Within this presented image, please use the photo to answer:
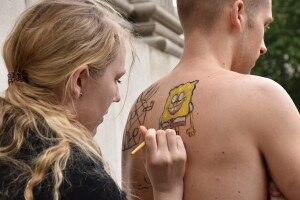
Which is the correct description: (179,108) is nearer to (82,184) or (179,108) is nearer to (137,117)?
(137,117)

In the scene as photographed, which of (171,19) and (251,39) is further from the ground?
(251,39)

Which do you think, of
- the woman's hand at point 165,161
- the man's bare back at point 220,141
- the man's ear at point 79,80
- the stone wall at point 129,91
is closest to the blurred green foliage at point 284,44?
the stone wall at point 129,91

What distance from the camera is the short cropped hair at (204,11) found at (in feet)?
9.68

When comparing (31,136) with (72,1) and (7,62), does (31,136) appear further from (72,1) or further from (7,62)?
(72,1)

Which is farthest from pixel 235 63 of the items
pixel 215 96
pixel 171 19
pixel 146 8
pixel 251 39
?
pixel 171 19

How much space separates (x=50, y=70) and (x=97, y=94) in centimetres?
22

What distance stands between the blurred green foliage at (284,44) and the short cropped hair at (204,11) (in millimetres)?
19644

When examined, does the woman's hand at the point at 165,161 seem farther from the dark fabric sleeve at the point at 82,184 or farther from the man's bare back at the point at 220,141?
the dark fabric sleeve at the point at 82,184

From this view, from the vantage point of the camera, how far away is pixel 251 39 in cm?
295

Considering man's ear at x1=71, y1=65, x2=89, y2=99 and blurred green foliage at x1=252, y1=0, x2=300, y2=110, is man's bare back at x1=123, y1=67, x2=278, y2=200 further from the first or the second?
blurred green foliage at x1=252, y1=0, x2=300, y2=110

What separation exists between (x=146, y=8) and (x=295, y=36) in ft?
58.9

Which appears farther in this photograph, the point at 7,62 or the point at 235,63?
the point at 235,63

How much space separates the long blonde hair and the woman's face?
0.11ft

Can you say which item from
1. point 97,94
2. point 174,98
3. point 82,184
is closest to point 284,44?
point 174,98
